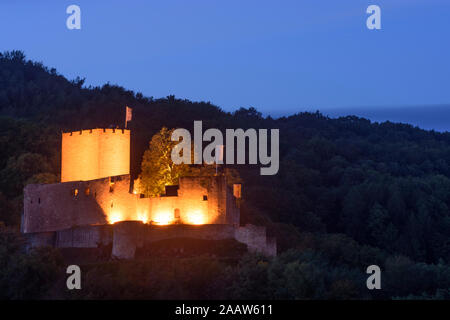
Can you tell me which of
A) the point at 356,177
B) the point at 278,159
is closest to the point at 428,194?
the point at 356,177

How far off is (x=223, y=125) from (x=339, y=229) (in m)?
18.9

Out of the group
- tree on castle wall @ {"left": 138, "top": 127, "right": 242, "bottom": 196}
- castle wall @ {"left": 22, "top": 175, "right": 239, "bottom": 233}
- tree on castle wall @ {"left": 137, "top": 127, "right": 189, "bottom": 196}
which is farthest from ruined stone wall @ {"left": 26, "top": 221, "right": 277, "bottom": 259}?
tree on castle wall @ {"left": 137, "top": 127, "right": 189, "bottom": 196}

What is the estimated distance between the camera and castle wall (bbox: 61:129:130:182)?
32281 millimetres

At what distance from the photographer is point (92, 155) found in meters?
32.3

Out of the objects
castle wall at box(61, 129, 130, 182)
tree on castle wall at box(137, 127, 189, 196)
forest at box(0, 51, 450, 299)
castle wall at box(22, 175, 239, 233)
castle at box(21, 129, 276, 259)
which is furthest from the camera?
tree on castle wall at box(137, 127, 189, 196)

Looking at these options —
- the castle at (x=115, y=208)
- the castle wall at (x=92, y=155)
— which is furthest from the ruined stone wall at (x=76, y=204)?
the castle wall at (x=92, y=155)

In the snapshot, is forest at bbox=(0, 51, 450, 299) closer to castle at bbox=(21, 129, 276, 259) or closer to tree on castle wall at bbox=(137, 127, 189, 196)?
castle at bbox=(21, 129, 276, 259)

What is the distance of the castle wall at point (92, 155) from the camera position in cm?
3228

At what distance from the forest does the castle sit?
140cm

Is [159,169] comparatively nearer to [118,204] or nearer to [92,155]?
[92,155]

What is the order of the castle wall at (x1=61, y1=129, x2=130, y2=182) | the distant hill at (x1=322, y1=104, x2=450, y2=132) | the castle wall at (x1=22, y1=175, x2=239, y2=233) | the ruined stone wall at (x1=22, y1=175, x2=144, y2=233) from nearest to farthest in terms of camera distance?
the ruined stone wall at (x1=22, y1=175, x2=144, y2=233), the castle wall at (x1=22, y1=175, x2=239, y2=233), the castle wall at (x1=61, y1=129, x2=130, y2=182), the distant hill at (x1=322, y1=104, x2=450, y2=132)

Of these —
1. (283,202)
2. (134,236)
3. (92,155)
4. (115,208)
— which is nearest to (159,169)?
(92,155)

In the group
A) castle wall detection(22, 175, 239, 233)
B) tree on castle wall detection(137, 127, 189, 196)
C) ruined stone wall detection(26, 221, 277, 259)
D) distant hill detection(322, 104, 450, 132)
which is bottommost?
ruined stone wall detection(26, 221, 277, 259)

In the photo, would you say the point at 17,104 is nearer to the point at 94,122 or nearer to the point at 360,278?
the point at 94,122
